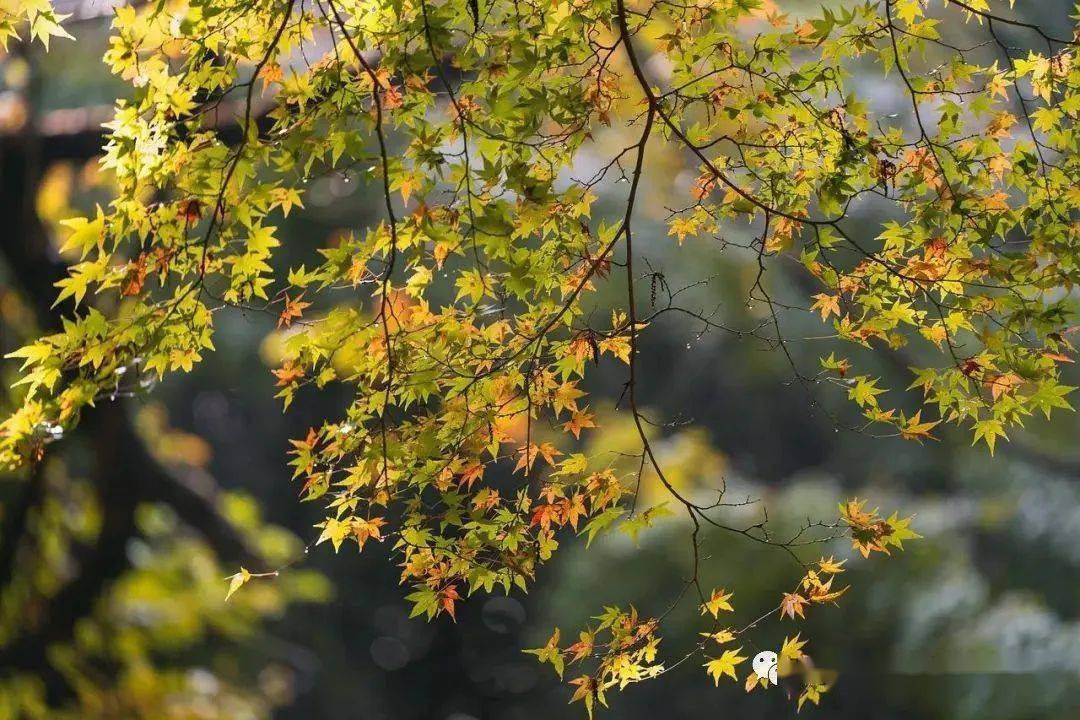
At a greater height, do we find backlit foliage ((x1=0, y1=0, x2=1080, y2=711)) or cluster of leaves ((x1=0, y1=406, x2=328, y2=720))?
backlit foliage ((x1=0, y1=0, x2=1080, y2=711))

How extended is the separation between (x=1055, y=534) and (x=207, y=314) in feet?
13.6

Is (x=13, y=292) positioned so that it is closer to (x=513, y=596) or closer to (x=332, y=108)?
(x=513, y=596)

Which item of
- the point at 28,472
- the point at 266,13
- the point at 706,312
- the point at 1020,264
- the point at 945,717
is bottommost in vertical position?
the point at 945,717

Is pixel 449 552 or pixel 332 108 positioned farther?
pixel 449 552

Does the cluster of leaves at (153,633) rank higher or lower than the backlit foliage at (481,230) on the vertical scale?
lower

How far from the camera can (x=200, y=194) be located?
1.67 m

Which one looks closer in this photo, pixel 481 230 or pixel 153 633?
pixel 481 230

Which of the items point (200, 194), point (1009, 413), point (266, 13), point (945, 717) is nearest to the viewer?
point (200, 194)

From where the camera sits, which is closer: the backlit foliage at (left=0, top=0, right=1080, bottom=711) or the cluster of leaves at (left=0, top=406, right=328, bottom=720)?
the backlit foliage at (left=0, top=0, right=1080, bottom=711)

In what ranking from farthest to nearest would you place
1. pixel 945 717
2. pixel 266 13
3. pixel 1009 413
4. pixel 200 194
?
pixel 945 717 → pixel 1009 413 → pixel 266 13 → pixel 200 194

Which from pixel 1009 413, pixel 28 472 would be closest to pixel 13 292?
pixel 28 472

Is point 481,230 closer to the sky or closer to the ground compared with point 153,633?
closer to the sky

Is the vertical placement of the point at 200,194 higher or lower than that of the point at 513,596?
higher

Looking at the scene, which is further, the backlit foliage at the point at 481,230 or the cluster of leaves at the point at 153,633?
the cluster of leaves at the point at 153,633
